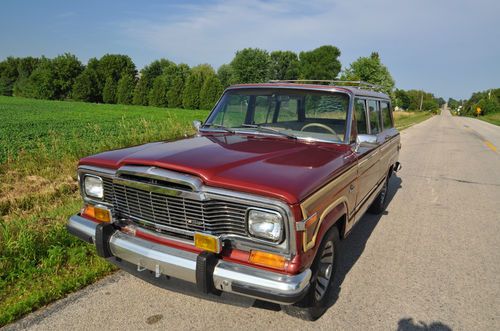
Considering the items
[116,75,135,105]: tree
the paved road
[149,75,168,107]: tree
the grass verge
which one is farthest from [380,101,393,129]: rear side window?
[116,75,135,105]: tree

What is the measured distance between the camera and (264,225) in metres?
2.30

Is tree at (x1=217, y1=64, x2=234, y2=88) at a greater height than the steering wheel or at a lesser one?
greater

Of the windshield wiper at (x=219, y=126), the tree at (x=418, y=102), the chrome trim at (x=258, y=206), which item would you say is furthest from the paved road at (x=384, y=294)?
the tree at (x=418, y=102)

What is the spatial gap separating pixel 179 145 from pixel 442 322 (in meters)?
2.63

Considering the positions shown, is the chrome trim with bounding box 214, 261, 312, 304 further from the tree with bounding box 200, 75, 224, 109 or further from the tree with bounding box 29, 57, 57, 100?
the tree with bounding box 29, 57, 57, 100

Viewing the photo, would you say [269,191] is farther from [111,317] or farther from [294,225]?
[111,317]

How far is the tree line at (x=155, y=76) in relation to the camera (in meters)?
58.3

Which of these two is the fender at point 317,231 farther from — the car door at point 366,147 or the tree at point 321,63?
the tree at point 321,63

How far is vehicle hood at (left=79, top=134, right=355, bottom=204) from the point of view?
2.31m

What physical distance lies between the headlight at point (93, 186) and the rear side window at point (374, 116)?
313cm

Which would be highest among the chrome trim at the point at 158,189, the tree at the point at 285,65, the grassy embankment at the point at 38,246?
the tree at the point at 285,65

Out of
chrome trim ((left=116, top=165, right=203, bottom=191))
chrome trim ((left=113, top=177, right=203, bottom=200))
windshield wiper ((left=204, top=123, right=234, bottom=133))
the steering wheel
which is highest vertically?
the steering wheel

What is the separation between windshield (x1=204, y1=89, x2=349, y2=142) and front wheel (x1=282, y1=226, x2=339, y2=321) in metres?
1.11

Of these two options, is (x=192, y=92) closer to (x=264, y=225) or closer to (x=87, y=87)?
(x=87, y=87)
